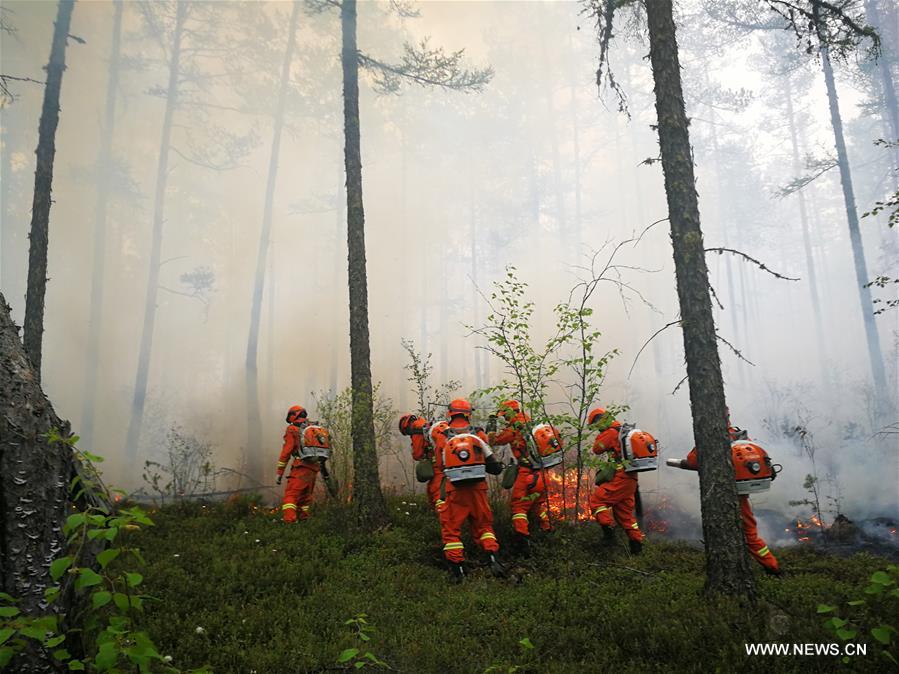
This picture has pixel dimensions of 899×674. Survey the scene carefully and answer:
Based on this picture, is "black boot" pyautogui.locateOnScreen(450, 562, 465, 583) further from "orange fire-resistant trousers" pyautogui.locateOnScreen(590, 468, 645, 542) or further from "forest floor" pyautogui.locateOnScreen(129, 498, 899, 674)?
"orange fire-resistant trousers" pyautogui.locateOnScreen(590, 468, 645, 542)

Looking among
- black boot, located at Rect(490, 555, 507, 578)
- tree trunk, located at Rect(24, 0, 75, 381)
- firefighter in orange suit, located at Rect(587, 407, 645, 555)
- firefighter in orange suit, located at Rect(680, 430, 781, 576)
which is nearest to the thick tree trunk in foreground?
black boot, located at Rect(490, 555, 507, 578)

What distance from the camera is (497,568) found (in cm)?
632

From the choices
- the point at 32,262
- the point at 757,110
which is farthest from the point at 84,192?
the point at 757,110

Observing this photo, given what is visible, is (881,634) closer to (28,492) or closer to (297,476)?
(28,492)

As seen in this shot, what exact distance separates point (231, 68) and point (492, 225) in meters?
15.8

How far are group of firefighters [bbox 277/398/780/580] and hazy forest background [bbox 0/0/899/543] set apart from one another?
6186 mm

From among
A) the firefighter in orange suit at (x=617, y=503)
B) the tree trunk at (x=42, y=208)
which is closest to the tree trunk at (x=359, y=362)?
the firefighter in orange suit at (x=617, y=503)

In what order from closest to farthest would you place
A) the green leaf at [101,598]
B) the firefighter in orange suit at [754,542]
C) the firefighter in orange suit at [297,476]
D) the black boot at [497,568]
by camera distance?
the green leaf at [101,598] → the firefighter in orange suit at [754,542] → the black boot at [497,568] → the firefighter in orange suit at [297,476]

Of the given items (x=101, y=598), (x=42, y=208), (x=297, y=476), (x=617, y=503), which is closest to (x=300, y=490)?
(x=297, y=476)

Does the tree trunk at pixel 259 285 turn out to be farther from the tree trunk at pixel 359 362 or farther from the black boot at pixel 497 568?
the black boot at pixel 497 568

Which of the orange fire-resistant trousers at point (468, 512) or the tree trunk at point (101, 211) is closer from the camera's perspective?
the orange fire-resistant trousers at point (468, 512)

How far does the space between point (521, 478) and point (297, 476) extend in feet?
13.2

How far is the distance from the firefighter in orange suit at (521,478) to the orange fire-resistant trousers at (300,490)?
3.43m

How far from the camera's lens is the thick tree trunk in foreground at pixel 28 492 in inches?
89.7
